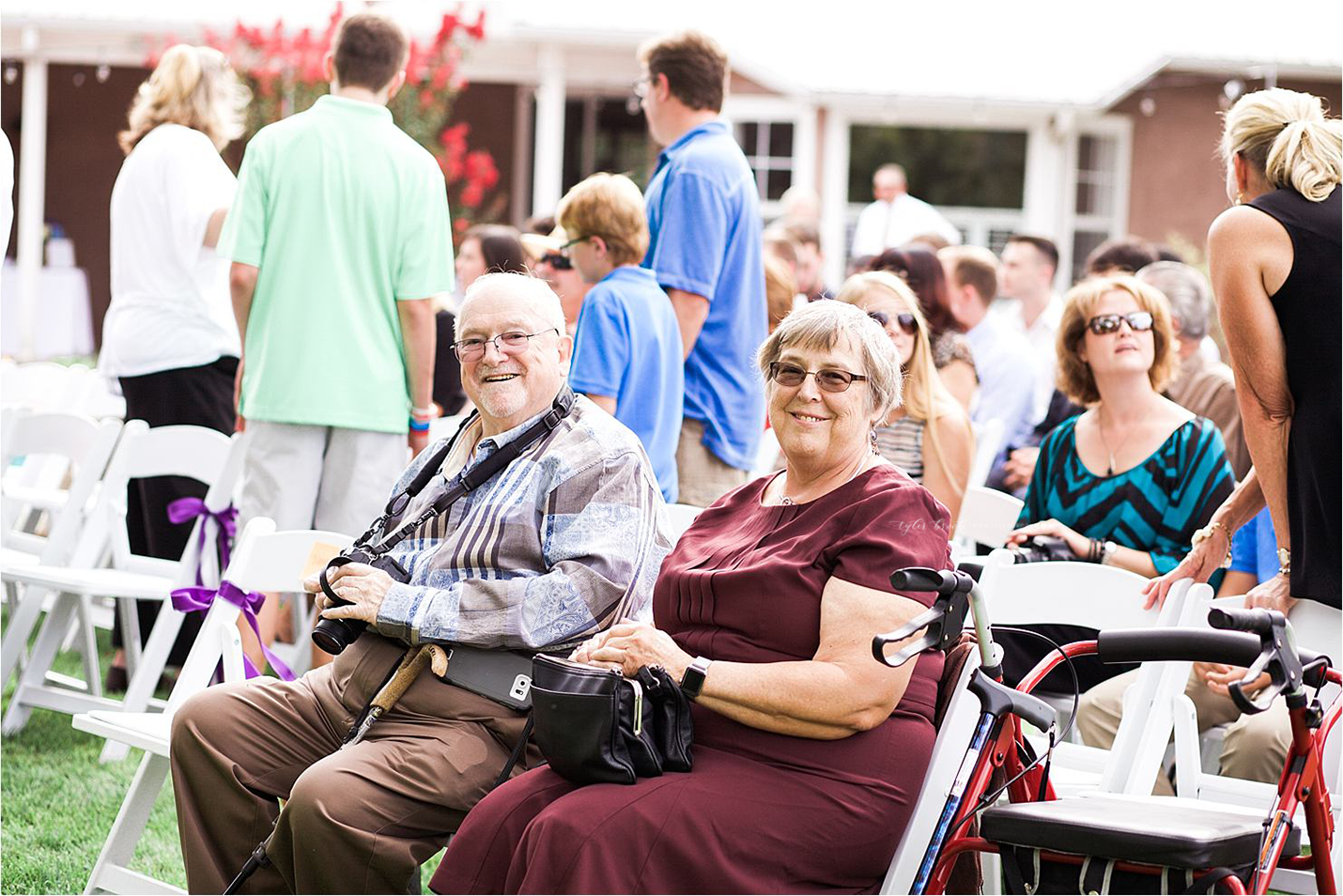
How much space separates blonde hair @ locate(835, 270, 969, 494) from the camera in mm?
5129

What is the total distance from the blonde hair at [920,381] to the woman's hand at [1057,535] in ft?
2.60

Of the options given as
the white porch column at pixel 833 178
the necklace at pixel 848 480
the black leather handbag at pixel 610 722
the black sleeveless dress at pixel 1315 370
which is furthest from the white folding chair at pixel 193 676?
the white porch column at pixel 833 178

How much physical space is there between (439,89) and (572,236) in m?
7.46

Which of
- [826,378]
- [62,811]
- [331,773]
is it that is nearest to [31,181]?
[62,811]

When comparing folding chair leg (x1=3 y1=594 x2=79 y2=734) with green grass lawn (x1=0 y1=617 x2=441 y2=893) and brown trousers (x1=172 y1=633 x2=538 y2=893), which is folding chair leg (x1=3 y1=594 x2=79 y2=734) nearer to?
green grass lawn (x1=0 y1=617 x2=441 y2=893)

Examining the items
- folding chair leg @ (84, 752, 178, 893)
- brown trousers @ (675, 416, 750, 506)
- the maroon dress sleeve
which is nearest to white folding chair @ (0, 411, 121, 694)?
folding chair leg @ (84, 752, 178, 893)

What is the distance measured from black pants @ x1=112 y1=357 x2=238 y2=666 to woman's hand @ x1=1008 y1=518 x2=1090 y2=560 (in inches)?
113

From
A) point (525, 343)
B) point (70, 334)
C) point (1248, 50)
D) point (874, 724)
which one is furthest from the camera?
point (70, 334)

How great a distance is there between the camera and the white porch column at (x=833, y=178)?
15969 millimetres

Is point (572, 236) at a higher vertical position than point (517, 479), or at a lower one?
higher

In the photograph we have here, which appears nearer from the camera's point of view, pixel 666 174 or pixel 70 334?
pixel 666 174

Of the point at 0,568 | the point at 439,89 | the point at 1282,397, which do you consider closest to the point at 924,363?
the point at 1282,397

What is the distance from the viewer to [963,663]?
285cm

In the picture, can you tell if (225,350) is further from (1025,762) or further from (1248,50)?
(1248,50)
